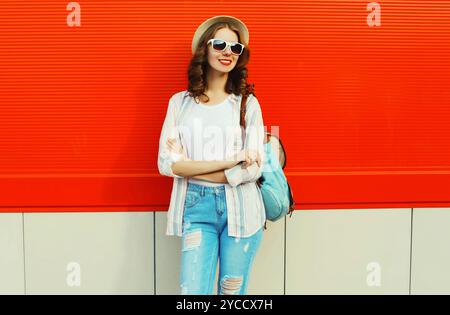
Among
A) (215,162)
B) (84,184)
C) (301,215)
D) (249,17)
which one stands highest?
(249,17)

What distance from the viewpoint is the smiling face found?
2.46 meters

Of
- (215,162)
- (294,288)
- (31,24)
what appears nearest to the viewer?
(215,162)

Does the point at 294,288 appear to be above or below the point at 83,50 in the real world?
below

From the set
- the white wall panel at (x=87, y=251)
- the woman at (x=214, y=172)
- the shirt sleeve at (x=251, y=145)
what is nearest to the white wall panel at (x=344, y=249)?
the woman at (x=214, y=172)

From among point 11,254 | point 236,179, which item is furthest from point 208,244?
point 11,254

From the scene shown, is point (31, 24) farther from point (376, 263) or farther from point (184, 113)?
point (376, 263)

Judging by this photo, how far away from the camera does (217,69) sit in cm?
250

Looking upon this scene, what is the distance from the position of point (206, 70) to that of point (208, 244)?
3.13ft

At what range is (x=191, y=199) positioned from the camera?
2465 millimetres

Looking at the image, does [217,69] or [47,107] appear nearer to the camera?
[217,69]

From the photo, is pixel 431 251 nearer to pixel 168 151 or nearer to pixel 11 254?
pixel 168 151

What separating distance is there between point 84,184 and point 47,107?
1.81ft

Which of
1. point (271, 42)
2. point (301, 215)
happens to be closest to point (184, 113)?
point (271, 42)

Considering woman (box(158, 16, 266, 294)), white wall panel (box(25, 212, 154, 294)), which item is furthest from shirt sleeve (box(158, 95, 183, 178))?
white wall panel (box(25, 212, 154, 294))
